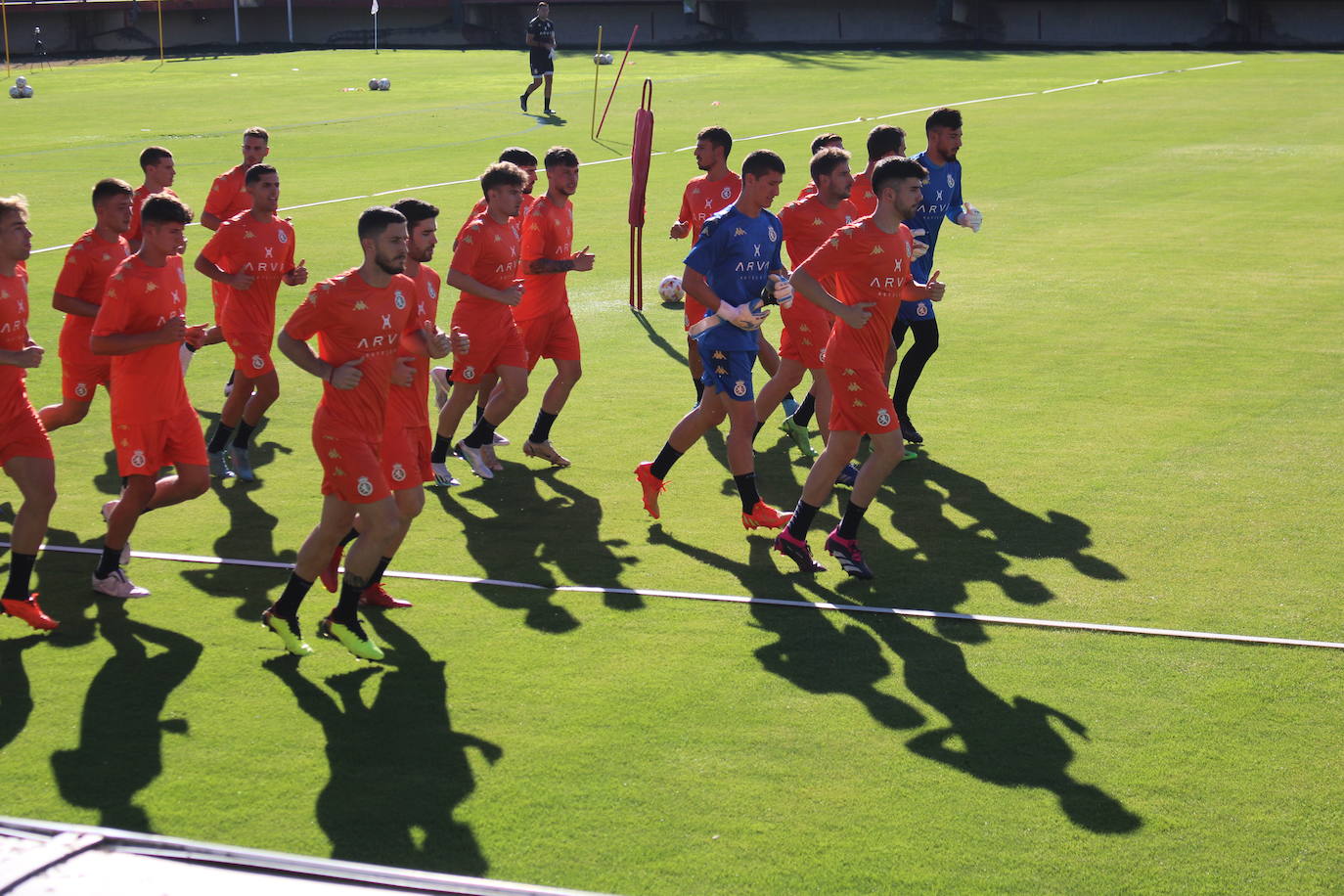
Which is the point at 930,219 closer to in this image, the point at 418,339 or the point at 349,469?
the point at 418,339

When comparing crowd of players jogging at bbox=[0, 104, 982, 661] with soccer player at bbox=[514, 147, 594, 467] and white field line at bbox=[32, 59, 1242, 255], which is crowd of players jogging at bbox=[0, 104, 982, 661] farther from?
white field line at bbox=[32, 59, 1242, 255]

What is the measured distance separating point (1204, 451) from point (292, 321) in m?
6.90

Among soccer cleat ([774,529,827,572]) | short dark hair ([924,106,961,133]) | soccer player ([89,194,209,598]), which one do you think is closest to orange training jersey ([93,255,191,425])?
soccer player ([89,194,209,598])

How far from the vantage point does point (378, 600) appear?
8.07m

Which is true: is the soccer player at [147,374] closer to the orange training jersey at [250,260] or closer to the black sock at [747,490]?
the orange training jersey at [250,260]

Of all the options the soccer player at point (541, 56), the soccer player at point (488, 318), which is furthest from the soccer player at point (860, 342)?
the soccer player at point (541, 56)

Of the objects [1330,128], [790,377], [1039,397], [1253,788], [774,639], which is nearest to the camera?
[1253,788]

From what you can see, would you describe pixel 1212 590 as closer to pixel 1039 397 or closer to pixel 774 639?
pixel 774 639

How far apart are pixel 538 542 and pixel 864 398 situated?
2271 millimetres

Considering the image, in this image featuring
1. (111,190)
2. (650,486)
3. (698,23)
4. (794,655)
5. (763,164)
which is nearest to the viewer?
(794,655)

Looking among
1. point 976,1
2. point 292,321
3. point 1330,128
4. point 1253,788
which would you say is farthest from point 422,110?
point 1253,788

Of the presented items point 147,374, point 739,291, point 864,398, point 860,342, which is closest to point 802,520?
point 864,398

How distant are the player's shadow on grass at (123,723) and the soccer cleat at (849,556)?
3558 millimetres

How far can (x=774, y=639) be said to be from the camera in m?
7.66
